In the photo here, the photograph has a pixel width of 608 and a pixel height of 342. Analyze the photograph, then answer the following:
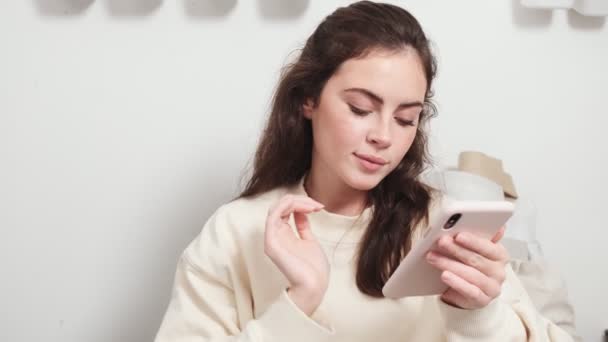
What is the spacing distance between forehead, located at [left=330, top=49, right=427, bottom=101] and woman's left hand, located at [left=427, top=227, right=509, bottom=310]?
247 millimetres

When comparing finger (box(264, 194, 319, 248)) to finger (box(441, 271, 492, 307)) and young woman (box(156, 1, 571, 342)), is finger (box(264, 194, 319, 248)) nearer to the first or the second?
young woman (box(156, 1, 571, 342))

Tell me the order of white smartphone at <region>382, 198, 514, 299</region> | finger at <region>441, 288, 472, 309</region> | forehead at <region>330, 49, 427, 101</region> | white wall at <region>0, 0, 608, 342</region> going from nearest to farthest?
white smartphone at <region>382, 198, 514, 299</region>, finger at <region>441, 288, 472, 309</region>, forehead at <region>330, 49, 427, 101</region>, white wall at <region>0, 0, 608, 342</region>

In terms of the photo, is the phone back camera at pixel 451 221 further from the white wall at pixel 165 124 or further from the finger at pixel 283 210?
the white wall at pixel 165 124

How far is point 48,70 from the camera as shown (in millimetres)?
1544

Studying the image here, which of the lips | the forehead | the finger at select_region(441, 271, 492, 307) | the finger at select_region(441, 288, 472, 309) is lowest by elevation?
the finger at select_region(441, 288, 472, 309)

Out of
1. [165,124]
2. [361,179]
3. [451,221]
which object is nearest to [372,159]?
[361,179]

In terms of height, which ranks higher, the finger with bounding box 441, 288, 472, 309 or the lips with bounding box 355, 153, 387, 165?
the lips with bounding box 355, 153, 387, 165

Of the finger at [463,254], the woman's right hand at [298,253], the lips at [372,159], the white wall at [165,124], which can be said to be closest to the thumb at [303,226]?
the woman's right hand at [298,253]

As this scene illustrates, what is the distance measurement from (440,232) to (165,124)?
0.76m

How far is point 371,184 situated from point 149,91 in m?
0.55

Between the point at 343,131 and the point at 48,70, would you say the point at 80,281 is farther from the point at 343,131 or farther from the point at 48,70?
the point at 343,131

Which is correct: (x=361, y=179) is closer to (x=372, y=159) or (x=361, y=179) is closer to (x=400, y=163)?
(x=372, y=159)

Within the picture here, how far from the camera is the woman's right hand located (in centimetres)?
109

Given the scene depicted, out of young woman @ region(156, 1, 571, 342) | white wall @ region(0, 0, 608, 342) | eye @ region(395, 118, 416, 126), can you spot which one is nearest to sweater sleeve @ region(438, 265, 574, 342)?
young woman @ region(156, 1, 571, 342)
